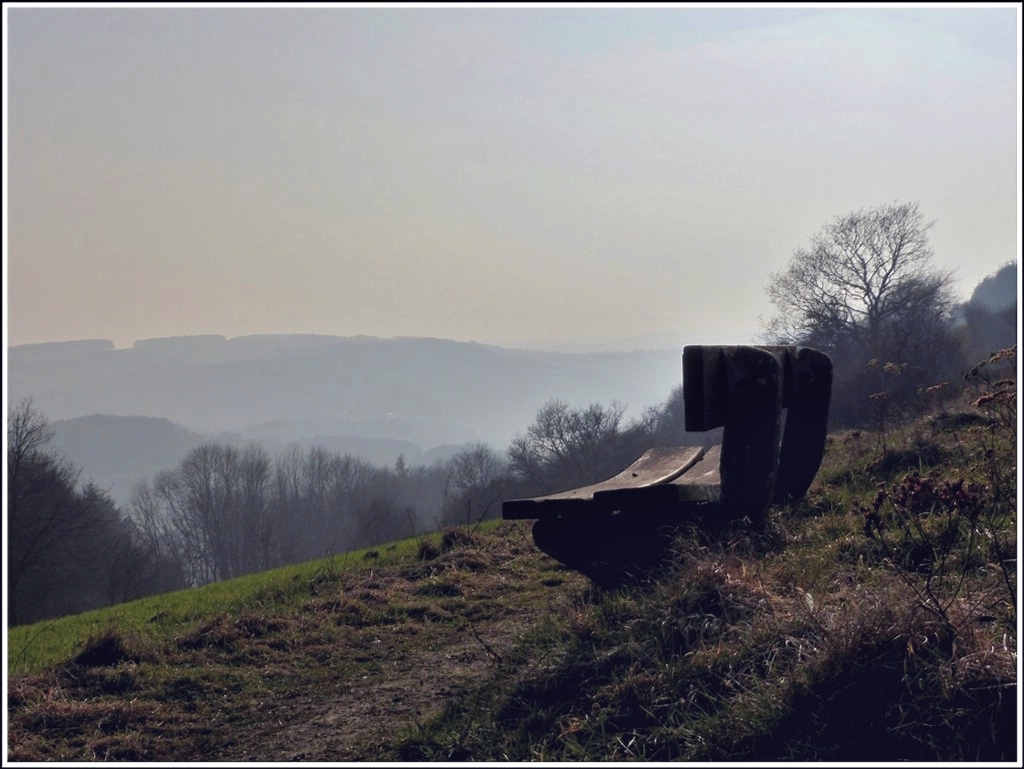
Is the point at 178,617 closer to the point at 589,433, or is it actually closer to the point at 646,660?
the point at 646,660

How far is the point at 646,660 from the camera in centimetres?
382

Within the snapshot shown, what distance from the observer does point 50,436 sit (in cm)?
3262

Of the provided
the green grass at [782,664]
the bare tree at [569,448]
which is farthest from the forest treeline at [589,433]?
the green grass at [782,664]

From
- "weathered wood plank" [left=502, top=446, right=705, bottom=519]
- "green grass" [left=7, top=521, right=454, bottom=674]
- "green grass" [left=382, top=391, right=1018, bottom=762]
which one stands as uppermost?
"weathered wood plank" [left=502, top=446, right=705, bottom=519]

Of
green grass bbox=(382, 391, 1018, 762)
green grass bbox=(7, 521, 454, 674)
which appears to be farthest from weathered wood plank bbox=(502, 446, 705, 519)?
green grass bbox=(7, 521, 454, 674)

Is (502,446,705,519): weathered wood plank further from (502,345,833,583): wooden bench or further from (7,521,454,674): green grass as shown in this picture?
(7,521,454,674): green grass

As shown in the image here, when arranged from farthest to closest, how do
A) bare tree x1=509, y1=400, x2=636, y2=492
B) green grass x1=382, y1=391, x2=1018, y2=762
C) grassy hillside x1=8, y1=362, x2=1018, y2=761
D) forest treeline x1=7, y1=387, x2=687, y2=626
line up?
forest treeline x1=7, y1=387, x2=687, y2=626
bare tree x1=509, y1=400, x2=636, y2=492
grassy hillside x1=8, y1=362, x2=1018, y2=761
green grass x1=382, y1=391, x2=1018, y2=762

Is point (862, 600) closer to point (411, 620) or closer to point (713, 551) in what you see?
point (713, 551)

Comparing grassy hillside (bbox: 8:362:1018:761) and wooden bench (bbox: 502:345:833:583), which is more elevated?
wooden bench (bbox: 502:345:833:583)

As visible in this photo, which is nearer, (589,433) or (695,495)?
(695,495)

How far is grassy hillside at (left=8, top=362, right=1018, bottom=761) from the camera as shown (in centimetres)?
309

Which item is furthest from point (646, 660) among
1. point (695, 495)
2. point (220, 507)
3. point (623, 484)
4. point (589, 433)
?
point (220, 507)

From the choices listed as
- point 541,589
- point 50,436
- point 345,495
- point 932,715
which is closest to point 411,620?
point 541,589

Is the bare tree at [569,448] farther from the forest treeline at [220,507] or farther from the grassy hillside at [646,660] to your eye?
the grassy hillside at [646,660]
